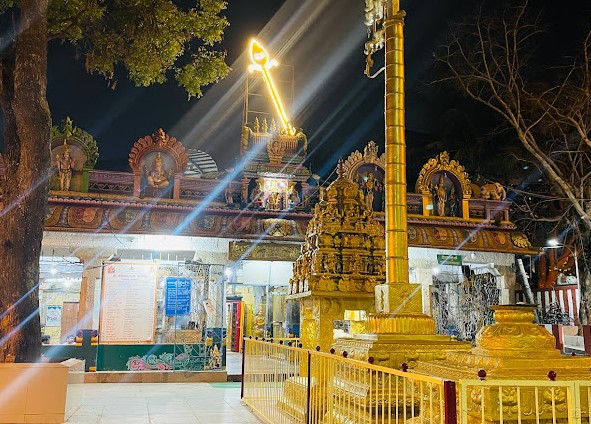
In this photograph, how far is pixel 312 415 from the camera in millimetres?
5992

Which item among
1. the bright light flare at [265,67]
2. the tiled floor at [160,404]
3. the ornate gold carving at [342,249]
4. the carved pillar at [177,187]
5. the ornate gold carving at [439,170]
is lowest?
the tiled floor at [160,404]

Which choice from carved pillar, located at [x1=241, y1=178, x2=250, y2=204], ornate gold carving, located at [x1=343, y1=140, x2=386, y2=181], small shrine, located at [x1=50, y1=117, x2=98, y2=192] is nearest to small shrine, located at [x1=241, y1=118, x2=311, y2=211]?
carved pillar, located at [x1=241, y1=178, x2=250, y2=204]

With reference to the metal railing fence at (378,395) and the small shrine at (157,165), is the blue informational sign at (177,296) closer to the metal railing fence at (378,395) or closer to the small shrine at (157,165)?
the small shrine at (157,165)

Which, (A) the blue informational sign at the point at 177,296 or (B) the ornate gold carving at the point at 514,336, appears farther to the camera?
(A) the blue informational sign at the point at 177,296

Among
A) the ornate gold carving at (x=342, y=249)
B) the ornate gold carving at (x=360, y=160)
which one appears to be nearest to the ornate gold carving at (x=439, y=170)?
the ornate gold carving at (x=360, y=160)

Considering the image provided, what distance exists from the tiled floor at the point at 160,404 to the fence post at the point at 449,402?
5275 millimetres

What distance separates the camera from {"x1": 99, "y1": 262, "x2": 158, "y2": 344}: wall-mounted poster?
12.4m

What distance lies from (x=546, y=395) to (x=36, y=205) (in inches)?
273

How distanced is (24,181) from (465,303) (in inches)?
568

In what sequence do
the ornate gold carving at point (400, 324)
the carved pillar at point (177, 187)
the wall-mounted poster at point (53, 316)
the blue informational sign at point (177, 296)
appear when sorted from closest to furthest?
the ornate gold carving at point (400, 324), the blue informational sign at point (177, 296), the carved pillar at point (177, 187), the wall-mounted poster at point (53, 316)

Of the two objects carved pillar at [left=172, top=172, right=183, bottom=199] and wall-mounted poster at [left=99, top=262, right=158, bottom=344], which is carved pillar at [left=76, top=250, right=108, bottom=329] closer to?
wall-mounted poster at [left=99, top=262, right=158, bottom=344]

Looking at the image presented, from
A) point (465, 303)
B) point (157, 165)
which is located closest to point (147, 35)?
point (157, 165)

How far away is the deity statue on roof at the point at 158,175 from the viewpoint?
15.8m

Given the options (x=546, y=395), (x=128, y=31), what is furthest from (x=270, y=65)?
(x=546, y=395)
